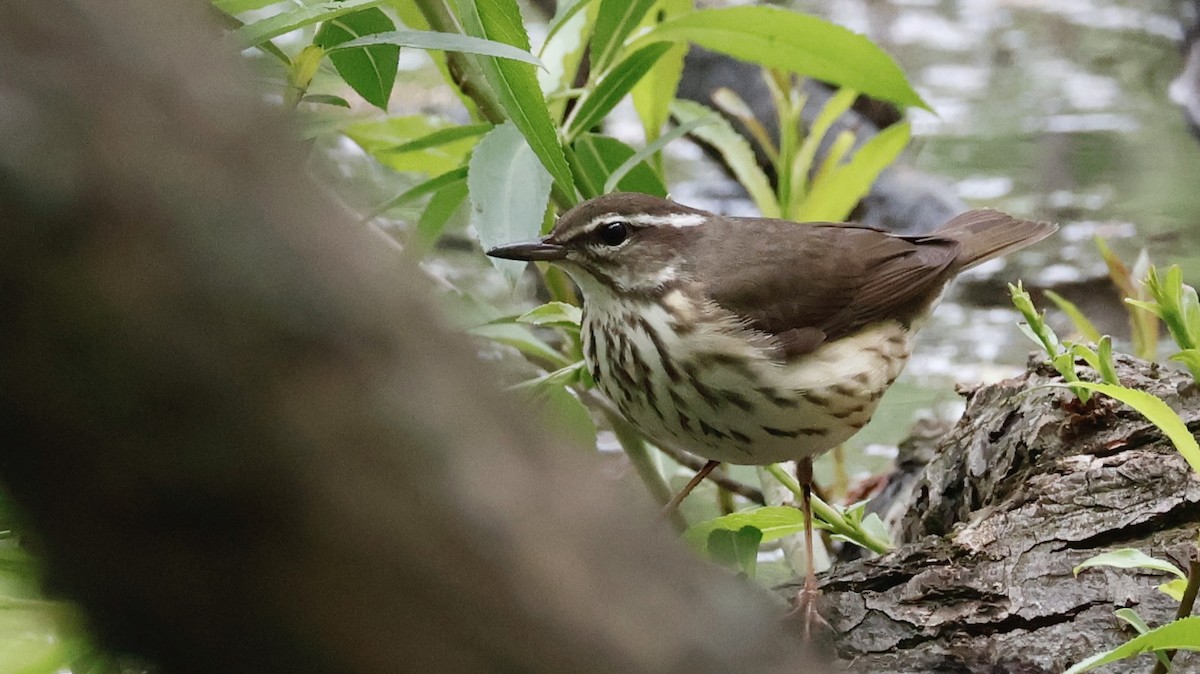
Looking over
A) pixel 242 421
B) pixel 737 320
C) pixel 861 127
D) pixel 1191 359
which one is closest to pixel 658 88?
pixel 737 320

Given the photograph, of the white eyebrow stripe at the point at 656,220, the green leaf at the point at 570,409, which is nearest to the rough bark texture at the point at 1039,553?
the green leaf at the point at 570,409

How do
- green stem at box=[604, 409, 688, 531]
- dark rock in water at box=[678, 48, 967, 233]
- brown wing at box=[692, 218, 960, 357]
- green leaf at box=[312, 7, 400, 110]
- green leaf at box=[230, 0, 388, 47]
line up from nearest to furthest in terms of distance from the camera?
green leaf at box=[230, 0, 388, 47] < green leaf at box=[312, 7, 400, 110] < brown wing at box=[692, 218, 960, 357] < green stem at box=[604, 409, 688, 531] < dark rock in water at box=[678, 48, 967, 233]

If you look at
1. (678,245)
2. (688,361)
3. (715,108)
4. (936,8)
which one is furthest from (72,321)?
(936,8)

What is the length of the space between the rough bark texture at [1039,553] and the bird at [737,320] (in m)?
0.09

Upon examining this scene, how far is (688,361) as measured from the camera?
1.21 metres

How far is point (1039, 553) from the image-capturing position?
103cm

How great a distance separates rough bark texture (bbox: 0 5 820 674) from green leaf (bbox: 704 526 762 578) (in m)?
0.80

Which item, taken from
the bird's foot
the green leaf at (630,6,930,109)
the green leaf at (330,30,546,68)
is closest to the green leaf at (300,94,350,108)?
the green leaf at (330,30,546,68)

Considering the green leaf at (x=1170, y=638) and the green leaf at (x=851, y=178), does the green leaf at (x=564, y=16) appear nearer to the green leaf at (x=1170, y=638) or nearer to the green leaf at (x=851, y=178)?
the green leaf at (x=851, y=178)

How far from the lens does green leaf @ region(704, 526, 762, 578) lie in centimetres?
109

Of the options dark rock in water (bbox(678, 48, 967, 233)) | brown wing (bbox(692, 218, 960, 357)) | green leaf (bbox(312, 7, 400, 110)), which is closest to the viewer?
green leaf (bbox(312, 7, 400, 110))

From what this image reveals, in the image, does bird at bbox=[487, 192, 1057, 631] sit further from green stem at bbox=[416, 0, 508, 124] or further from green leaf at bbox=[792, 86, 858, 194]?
green leaf at bbox=[792, 86, 858, 194]

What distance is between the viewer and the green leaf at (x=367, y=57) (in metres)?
1.06

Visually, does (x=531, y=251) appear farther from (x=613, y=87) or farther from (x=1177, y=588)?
(x=1177, y=588)
